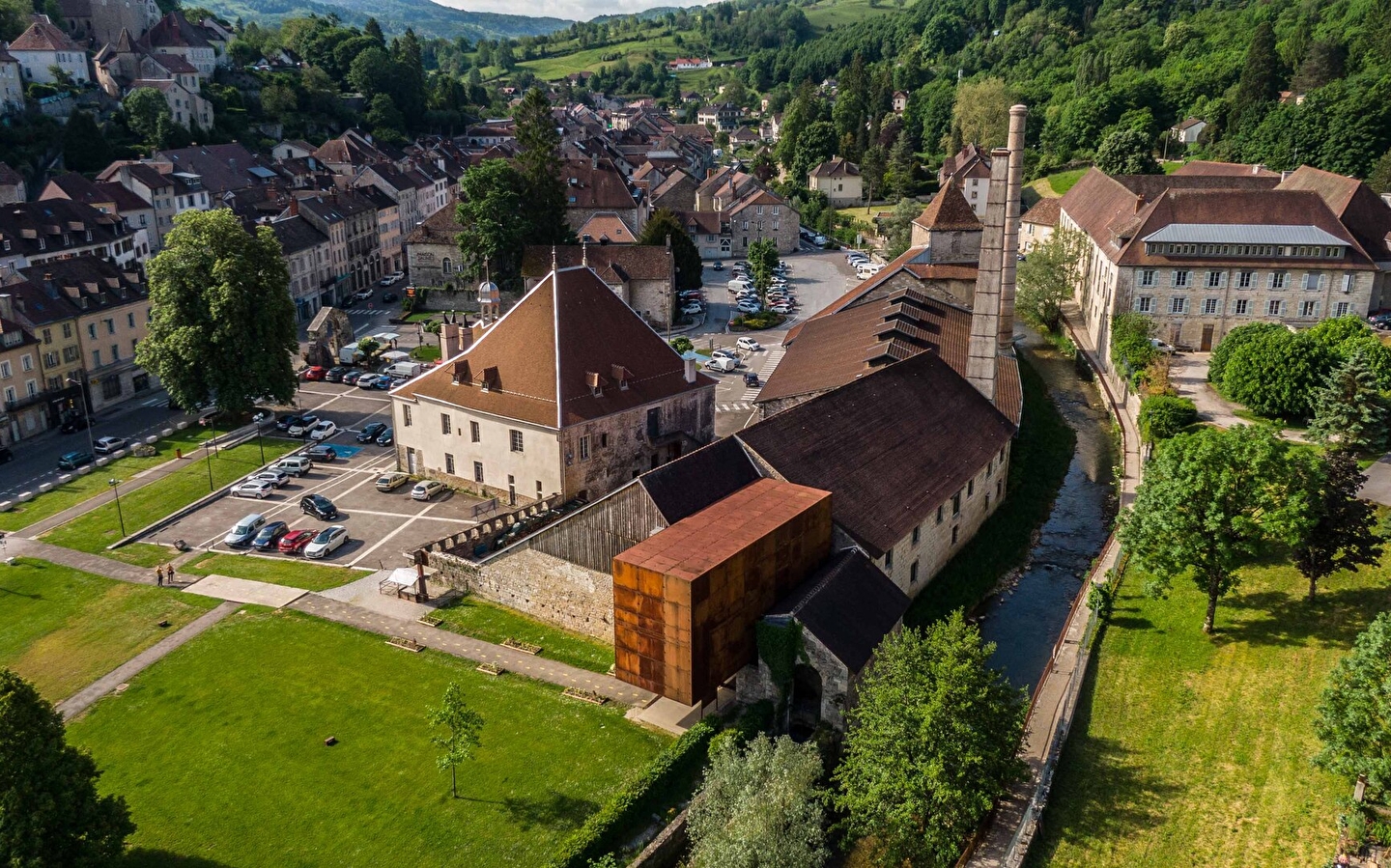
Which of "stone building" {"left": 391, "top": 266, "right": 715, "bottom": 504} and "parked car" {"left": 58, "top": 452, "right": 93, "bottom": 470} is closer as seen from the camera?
"stone building" {"left": 391, "top": 266, "right": 715, "bottom": 504}

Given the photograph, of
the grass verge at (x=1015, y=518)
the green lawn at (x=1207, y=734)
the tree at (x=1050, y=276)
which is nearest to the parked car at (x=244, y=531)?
the grass verge at (x=1015, y=518)

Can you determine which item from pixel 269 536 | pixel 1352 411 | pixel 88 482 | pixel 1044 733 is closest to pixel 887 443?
pixel 1044 733

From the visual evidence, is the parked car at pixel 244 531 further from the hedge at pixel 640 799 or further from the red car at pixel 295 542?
the hedge at pixel 640 799

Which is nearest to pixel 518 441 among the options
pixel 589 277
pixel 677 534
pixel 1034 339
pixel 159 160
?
pixel 589 277

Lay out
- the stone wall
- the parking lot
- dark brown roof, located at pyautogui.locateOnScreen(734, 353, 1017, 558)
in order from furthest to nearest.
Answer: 1. the parking lot
2. dark brown roof, located at pyautogui.locateOnScreen(734, 353, 1017, 558)
3. the stone wall

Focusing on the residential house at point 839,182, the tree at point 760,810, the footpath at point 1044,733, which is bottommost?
the footpath at point 1044,733

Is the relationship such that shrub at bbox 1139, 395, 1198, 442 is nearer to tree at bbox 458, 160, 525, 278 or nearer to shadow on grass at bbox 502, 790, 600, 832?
shadow on grass at bbox 502, 790, 600, 832

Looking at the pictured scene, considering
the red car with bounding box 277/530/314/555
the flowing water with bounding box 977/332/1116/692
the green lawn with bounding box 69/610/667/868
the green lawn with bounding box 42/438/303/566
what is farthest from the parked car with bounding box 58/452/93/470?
the flowing water with bounding box 977/332/1116/692
